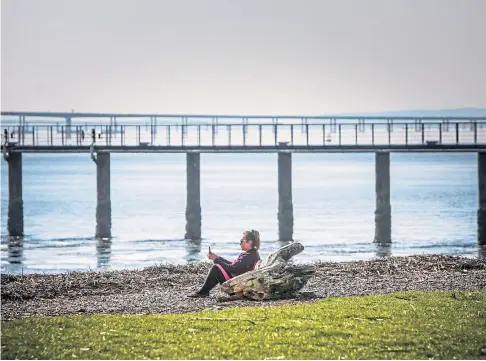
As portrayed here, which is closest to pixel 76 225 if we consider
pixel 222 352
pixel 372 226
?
pixel 372 226

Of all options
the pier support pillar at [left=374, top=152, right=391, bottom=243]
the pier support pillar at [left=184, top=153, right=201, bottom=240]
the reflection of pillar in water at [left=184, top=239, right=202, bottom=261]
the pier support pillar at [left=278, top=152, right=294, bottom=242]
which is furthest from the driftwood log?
the pier support pillar at [left=184, top=153, right=201, bottom=240]

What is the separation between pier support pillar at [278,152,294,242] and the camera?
41.0 meters

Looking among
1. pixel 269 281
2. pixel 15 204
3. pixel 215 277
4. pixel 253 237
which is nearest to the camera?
pixel 269 281

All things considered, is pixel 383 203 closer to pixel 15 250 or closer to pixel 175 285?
pixel 15 250

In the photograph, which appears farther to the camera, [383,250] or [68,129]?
[68,129]

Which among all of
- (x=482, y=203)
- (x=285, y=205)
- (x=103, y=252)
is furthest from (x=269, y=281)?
(x=482, y=203)

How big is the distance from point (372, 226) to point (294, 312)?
127 feet

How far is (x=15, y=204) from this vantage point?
4316 cm

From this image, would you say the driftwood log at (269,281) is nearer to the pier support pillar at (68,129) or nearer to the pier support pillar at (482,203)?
the pier support pillar at (482,203)

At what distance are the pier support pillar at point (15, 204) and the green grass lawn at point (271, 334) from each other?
29666mm

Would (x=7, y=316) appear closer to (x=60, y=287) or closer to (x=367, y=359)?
(x=60, y=287)

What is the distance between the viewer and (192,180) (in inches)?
1661

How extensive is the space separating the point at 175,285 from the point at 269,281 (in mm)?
3249

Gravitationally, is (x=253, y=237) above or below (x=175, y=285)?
above
